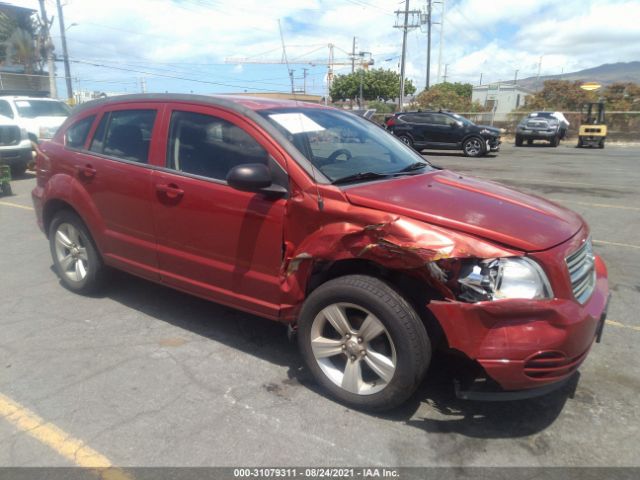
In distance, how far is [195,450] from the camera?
2.61 m

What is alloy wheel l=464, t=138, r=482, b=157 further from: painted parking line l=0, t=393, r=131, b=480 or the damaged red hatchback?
painted parking line l=0, t=393, r=131, b=480

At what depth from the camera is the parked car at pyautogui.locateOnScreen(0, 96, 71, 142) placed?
12969 millimetres

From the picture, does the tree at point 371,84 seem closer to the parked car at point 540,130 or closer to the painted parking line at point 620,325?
the parked car at point 540,130

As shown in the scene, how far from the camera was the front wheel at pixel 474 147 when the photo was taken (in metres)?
18.9

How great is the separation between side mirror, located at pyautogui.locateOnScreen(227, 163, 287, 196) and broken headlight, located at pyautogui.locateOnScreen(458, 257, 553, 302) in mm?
1260

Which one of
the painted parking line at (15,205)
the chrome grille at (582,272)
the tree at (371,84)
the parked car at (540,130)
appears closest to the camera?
the chrome grille at (582,272)

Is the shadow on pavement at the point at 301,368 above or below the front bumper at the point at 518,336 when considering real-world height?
below

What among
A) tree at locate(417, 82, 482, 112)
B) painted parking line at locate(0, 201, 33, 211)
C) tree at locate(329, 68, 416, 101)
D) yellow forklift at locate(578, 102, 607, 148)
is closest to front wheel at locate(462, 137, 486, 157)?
yellow forklift at locate(578, 102, 607, 148)

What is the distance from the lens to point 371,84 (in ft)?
242

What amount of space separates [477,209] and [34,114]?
1402 cm

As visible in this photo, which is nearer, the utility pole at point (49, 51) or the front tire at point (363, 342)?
the front tire at point (363, 342)

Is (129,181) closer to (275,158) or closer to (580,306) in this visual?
(275,158)

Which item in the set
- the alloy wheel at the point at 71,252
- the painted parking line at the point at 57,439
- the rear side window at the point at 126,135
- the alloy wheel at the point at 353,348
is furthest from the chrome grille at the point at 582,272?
the alloy wheel at the point at 71,252

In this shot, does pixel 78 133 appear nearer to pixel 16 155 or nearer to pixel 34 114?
pixel 16 155
